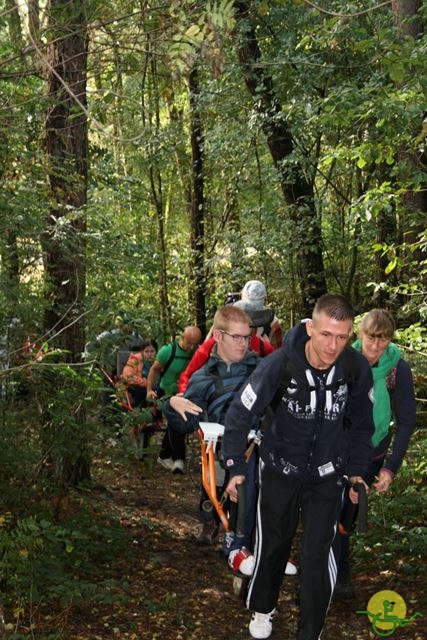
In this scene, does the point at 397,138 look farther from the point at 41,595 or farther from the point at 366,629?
the point at 41,595

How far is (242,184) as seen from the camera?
55.6 feet

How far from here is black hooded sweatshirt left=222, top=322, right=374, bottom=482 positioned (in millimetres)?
4340

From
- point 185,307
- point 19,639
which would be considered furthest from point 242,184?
point 19,639

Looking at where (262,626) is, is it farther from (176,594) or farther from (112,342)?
(112,342)

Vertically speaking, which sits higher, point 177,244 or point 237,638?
point 177,244

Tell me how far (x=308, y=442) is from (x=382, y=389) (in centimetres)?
114

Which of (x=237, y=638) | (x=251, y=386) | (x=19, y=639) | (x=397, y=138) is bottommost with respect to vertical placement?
(x=237, y=638)

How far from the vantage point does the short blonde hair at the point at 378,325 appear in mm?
5191

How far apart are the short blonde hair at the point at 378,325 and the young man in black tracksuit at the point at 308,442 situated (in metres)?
0.73

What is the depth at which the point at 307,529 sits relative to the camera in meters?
4.55

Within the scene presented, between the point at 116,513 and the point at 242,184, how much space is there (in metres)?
10.5

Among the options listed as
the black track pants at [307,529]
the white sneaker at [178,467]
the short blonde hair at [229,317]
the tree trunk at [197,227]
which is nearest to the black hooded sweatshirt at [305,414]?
the black track pants at [307,529]

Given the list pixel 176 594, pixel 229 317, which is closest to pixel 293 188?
pixel 229 317

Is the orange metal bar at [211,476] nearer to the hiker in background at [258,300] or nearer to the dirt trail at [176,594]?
the dirt trail at [176,594]
